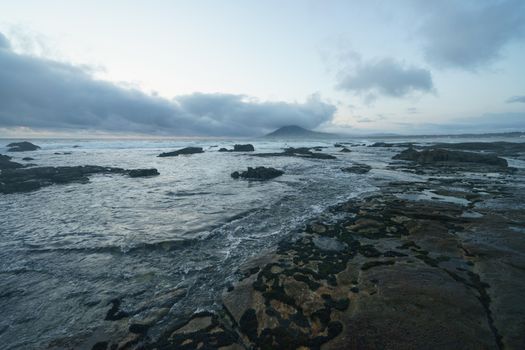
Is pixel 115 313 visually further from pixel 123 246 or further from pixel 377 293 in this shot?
pixel 377 293

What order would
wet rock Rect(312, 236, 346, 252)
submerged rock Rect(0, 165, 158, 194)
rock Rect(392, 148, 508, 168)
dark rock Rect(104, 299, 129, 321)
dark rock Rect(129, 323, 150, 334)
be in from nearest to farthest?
dark rock Rect(129, 323, 150, 334) < dark rock Rect(104, 299, 129, 321) < wet rock Rect(312, 236, 346, 252) < submerged rock Rect(0, 165, 158, 194) < rock Rect(392, 148, 508, 168)

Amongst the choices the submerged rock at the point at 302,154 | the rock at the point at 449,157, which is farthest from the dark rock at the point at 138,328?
the submerged rock at the point at 302,154

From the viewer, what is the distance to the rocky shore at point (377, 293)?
5016mm

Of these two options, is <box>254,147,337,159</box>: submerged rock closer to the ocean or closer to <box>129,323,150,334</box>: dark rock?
the ocean

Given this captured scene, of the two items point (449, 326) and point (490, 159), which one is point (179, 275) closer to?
point (449, 326)

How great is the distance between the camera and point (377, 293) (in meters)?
6.30

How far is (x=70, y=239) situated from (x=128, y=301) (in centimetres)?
613

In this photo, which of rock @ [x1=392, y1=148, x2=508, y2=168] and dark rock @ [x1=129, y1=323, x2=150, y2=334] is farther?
rock @ [x1=392, y1=148, x2=508, y2=168]

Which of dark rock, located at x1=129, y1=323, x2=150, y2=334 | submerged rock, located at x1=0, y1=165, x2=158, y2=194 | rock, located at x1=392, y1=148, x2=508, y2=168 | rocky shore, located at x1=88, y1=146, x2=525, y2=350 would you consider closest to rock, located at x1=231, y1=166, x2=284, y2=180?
submerged rock, located at x1=0, y1=165, x2=158, y2=194

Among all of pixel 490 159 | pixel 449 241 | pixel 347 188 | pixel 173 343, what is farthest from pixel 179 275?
pixel 490 159

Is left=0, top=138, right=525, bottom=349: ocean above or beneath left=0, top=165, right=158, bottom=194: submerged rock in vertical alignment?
beneath

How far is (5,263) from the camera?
8.62m

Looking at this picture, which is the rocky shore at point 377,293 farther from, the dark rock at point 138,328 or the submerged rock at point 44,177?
the submerged rock at point 44,177

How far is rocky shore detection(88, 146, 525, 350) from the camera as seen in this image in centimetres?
502
